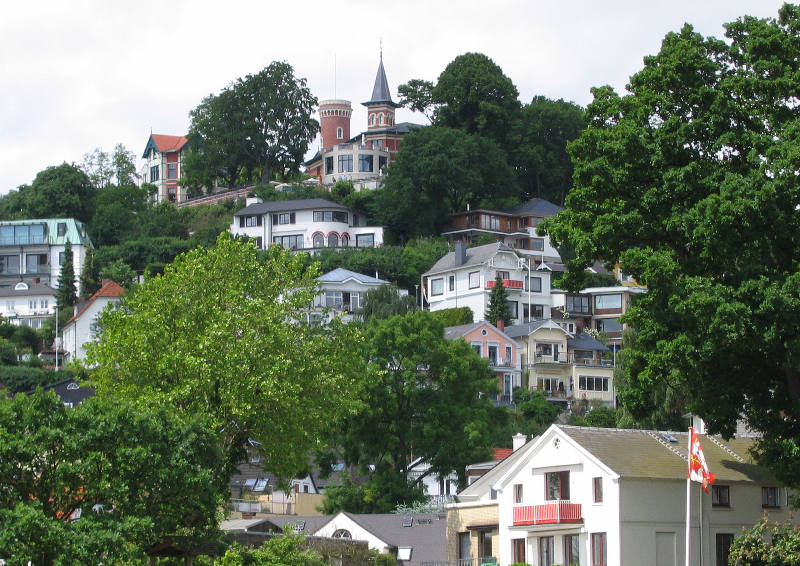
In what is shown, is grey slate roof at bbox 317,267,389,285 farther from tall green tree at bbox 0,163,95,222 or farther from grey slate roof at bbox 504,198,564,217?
tall green tree at bbox 0,163,95,222

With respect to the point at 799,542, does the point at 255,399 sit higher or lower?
higher

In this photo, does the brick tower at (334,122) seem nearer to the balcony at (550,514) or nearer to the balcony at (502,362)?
the balcony at (502,362)

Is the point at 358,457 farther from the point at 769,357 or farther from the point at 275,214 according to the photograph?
the point at 275,214

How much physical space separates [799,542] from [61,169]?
124m

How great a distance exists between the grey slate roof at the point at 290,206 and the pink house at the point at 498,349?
30.3 metres

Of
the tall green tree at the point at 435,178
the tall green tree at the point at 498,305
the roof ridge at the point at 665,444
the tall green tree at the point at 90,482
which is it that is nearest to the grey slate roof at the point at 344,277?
the tall green tree at the point at 498,305

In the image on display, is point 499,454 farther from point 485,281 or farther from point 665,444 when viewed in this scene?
point 485,281

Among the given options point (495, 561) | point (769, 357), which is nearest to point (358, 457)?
point (495, 561)

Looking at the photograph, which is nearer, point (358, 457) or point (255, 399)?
point (255, 399)

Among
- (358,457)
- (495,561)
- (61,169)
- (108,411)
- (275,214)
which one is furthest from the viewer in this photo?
(61,169)

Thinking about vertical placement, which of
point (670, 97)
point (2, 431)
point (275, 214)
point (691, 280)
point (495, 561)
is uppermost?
point (275, 214)

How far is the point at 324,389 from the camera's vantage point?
2015 inches

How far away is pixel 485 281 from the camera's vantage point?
11800 cm

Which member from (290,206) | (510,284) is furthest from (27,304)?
(510,284)
